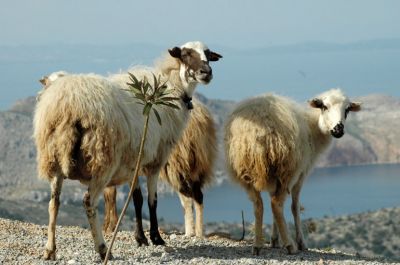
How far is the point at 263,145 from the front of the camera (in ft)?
39.5

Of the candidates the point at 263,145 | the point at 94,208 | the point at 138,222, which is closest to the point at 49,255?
the point at 94,208

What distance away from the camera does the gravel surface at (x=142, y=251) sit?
10930 millimetres

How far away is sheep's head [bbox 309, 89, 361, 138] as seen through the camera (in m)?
13.7

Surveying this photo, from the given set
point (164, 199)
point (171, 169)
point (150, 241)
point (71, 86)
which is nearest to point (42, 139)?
point (71, 86)

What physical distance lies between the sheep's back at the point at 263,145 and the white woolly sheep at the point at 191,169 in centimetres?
246

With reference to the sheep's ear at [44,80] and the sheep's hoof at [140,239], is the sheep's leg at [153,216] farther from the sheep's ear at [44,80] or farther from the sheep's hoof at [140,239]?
the sheep's ear at [44,80]

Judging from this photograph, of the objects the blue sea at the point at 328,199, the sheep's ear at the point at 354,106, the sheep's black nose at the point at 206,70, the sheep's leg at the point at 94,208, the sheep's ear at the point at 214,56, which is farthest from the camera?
the blue sea at the point at 328,199

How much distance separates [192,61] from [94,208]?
4003 mm

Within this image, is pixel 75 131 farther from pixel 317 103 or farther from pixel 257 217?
pixel 317 103

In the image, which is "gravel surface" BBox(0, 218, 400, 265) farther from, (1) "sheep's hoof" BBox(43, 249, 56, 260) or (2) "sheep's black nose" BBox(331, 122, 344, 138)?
(2) "sheep's black nose" BBox(331, 122, 344, 138)

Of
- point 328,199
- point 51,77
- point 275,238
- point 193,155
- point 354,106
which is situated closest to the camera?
point 275,238

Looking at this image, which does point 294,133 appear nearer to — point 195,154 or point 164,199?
point 195,154

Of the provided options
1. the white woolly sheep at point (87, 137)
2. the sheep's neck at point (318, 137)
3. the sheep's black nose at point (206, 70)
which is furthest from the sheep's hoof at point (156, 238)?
the sheep's neck at point (318, 137)

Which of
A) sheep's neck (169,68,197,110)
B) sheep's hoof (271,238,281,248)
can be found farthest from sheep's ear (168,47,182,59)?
sheep's hoof (271,238,281,248)
